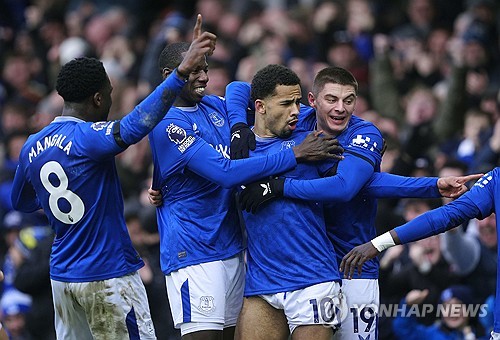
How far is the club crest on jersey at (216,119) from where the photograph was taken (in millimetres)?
8602

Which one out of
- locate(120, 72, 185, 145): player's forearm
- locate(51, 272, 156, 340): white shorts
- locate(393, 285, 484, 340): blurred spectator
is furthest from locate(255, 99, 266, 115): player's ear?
locate(393, 285, 484, 340): blurred spectator

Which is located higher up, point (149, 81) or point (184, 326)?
point (149, 81)

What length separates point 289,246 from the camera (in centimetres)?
790

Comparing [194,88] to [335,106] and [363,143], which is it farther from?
[363,143]

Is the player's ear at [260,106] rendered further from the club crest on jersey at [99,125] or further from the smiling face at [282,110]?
the club crest on jersey at [99,125]

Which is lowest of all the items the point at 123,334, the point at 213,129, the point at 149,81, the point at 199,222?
the point at 123,334

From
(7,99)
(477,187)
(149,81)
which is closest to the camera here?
(477,187)

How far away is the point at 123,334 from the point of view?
26.9 feet

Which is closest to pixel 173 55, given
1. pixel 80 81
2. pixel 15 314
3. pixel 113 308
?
pixel 80 81

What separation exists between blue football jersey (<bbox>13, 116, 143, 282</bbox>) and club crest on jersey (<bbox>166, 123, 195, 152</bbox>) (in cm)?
46

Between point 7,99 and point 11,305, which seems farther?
point 7,99

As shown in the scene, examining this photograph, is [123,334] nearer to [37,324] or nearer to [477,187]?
[477,187]

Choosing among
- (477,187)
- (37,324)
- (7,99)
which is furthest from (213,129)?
(7,99)

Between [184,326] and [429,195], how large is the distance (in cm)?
195
